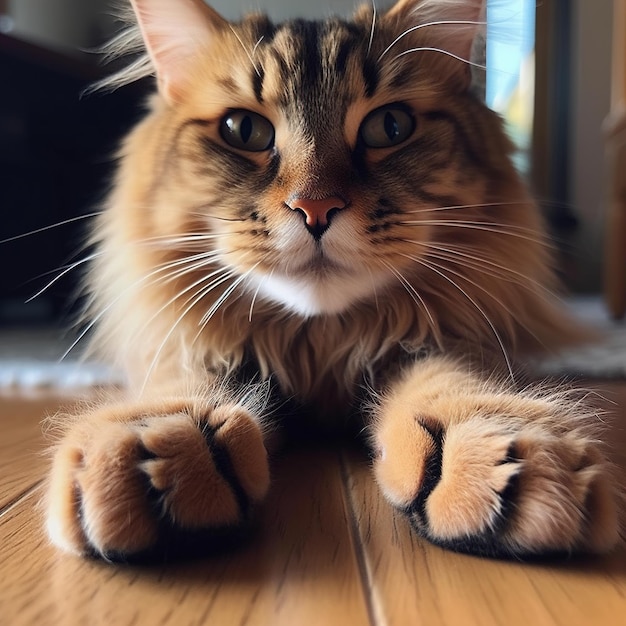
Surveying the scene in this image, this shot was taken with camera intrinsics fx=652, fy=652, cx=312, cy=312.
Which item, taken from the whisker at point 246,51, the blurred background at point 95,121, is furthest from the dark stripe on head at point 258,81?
the blurred background at point 95,121

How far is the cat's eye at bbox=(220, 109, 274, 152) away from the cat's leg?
1.54 feet

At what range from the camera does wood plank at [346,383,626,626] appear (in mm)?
455

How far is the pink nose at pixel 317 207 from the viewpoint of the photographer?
77 cm

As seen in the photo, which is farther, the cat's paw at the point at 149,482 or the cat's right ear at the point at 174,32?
the cat's right ear at the point at 174,32

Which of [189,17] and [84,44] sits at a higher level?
[84,44]

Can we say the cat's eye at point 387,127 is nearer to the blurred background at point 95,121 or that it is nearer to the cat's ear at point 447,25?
the cat's ear at point 447,25

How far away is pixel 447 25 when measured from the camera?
3.34 feet

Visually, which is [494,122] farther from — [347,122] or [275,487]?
[275,487]

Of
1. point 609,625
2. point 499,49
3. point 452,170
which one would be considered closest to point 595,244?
point 499,49

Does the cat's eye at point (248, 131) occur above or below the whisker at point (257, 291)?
above

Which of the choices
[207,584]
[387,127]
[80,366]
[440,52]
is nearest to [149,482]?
[207,584]

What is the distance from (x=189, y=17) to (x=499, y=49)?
1.79 feet

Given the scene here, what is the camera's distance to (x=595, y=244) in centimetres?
367

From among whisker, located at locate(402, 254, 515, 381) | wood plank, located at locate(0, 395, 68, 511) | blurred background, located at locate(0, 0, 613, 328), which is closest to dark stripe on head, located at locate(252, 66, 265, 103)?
whisker, located at locate(402, 254, 515, 381)
